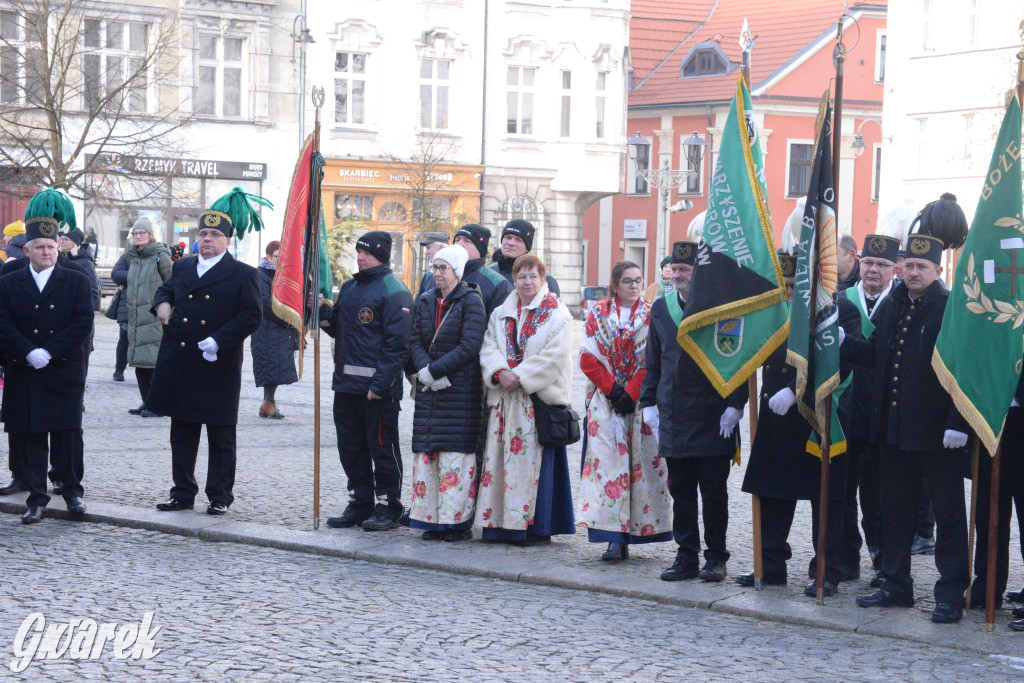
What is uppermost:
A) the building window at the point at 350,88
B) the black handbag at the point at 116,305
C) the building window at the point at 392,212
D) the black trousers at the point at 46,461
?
the building window at the point at 350,88

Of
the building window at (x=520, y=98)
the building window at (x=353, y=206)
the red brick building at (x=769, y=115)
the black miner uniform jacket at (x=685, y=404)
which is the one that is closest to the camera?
the black miner uniform jacket at (x=685, y=404)


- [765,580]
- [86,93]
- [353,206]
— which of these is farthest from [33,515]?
[353,206]

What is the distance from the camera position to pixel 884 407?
7160 millimetres

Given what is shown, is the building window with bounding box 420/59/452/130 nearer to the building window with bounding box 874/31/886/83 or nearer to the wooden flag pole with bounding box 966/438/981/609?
the building window with bounding box 874/31/886/83

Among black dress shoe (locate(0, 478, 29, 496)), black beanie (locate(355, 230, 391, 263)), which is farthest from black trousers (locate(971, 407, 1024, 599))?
black dress shoe (locate(0, 478, 29, 496))

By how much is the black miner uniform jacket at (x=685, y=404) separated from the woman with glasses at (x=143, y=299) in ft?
25.9

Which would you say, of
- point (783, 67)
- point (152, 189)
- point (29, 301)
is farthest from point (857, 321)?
point (783, 67)

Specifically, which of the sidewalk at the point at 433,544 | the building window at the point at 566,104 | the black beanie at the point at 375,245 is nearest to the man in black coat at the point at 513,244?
the black beanie at the point at 375,245

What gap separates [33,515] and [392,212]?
97.8 feet

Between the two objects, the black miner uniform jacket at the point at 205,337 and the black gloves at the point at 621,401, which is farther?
the black miner uniform jacket at the point at 205,337

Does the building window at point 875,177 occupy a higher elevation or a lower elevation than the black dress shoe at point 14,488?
higher

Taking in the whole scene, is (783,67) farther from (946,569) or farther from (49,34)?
(946,569)

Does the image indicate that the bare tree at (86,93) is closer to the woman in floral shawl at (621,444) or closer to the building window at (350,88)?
the building window at (350,88)

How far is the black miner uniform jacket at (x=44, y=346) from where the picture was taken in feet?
30.0
